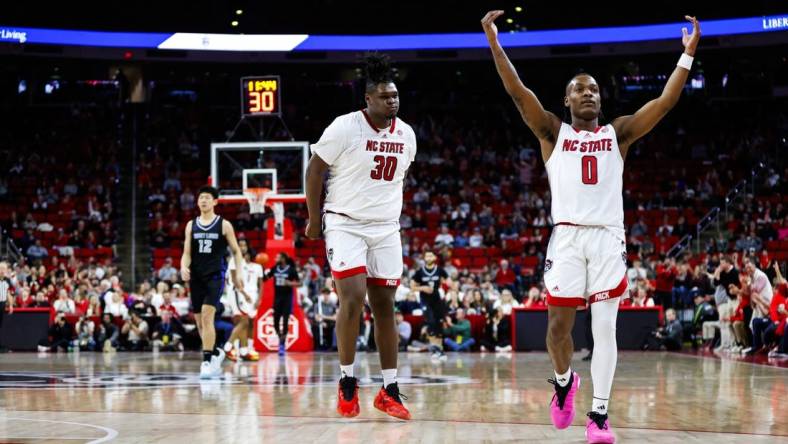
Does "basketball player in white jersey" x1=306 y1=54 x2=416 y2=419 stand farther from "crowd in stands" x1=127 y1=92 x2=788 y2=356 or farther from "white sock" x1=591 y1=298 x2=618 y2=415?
"crowd in stands" x1=127 y1=92 x2=788 y2=356

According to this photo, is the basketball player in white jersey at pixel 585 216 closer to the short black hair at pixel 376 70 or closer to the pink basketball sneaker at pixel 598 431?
the pink basketball sneaker at pixel 598 431

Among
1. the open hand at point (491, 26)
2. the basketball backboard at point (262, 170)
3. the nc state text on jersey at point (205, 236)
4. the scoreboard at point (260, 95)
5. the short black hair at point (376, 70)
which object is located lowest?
the nc state text on jersey at point (205, 236)

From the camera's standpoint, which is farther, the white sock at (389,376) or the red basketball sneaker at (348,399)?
the white sock at (389,376)

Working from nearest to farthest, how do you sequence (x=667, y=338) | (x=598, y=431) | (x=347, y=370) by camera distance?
(x=598, y=431), (x=347, y=370), (x=667, y=338)

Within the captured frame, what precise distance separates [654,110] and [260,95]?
1723 cm

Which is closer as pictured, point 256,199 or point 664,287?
point 664,287

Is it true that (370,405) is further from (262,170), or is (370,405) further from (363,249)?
(262,170)

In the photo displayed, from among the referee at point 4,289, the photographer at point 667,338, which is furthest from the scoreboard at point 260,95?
the photographer at point 667,338

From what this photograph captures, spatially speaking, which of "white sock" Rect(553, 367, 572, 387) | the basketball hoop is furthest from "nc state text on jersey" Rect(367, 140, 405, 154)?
the basketball hoop

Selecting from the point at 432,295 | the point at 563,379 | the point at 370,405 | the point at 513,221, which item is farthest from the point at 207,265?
the point at 513,221

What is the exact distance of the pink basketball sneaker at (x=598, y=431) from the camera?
4949 mm

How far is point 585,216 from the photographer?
17.9 feet

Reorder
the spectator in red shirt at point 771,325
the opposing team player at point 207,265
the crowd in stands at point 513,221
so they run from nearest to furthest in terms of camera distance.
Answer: the opposing team player at point 207,265
the spectator in red shirt at point 771,325
the crowd in stands at point 513,221

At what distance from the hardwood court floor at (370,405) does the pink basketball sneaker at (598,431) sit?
0.11 metres
